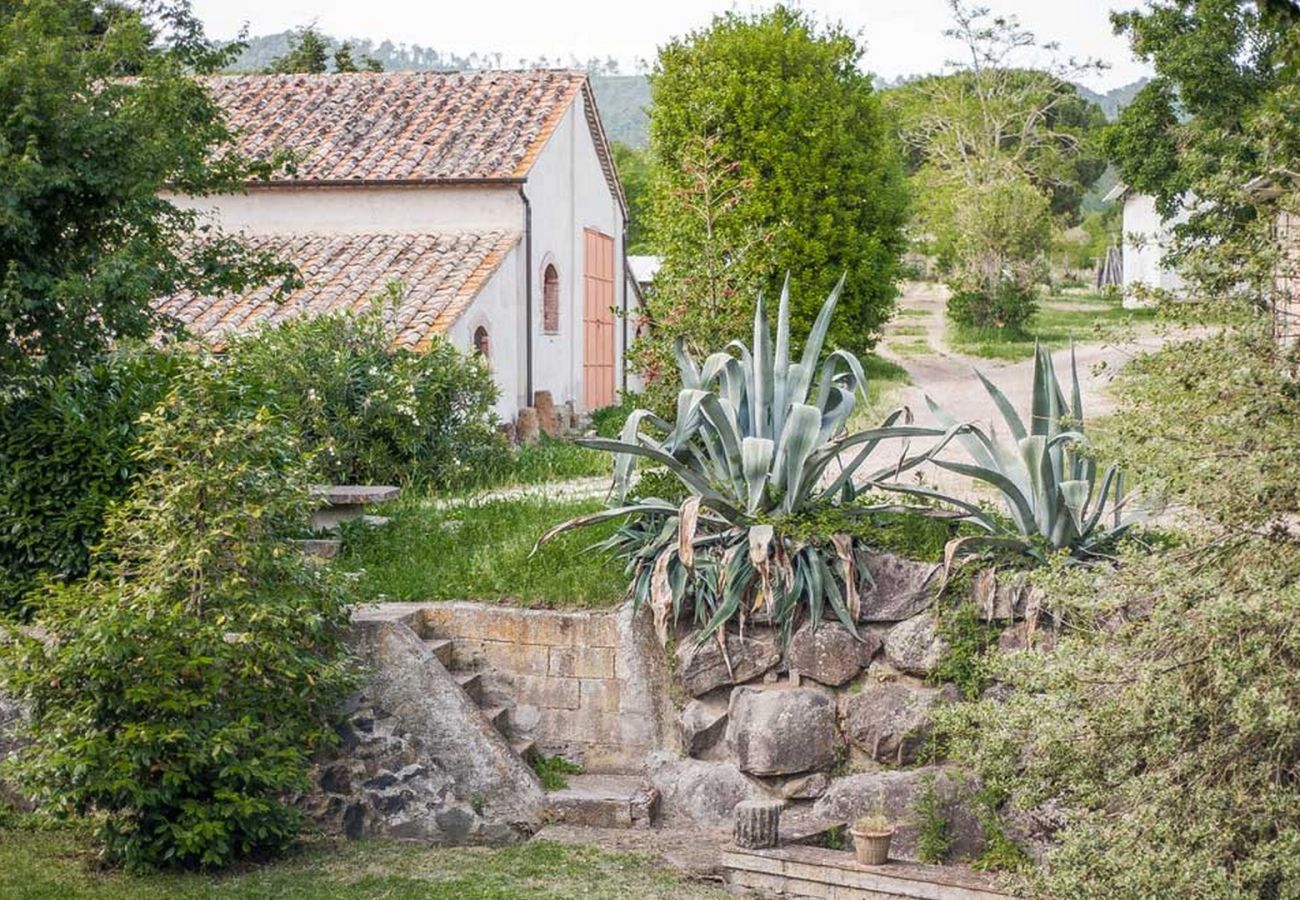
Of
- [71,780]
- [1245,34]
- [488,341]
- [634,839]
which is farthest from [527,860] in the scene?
[1245,34]

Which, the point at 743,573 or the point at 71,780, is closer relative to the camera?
the point at 71,780

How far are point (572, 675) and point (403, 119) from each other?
1299cm

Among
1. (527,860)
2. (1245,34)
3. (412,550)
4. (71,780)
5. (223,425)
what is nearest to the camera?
(71,780)

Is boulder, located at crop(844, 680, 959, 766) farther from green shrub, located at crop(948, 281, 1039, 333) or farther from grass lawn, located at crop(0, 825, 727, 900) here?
green shrub, located at crop(948, 281, 1039, 333)

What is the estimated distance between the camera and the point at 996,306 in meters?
32.0

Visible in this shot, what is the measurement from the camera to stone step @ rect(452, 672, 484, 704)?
29.0ft

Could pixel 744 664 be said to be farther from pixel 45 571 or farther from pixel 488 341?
pixel 488 341

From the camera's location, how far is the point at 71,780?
731 centimetres

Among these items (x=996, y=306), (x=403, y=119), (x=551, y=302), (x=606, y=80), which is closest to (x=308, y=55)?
(x=403, y=119)

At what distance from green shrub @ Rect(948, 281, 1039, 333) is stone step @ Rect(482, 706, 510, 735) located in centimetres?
2457

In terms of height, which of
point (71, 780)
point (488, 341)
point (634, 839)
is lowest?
point (634, 839)

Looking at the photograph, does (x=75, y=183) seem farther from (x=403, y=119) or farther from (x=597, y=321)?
(x=597, y=321)

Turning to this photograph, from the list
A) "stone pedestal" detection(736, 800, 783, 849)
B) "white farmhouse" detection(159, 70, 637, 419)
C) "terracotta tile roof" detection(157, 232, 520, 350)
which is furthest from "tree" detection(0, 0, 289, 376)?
"white farmhouse" detection(159, 70, 637, 419)

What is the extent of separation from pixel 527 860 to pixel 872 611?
2288mm
